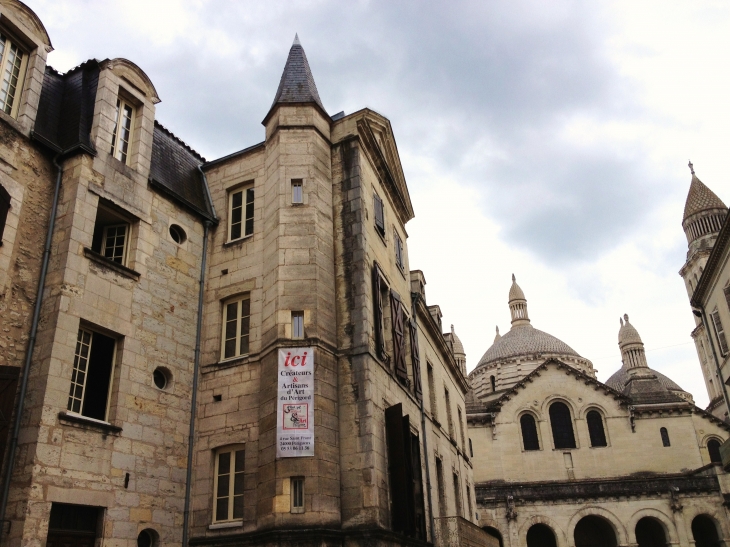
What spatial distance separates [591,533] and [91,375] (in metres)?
36.9

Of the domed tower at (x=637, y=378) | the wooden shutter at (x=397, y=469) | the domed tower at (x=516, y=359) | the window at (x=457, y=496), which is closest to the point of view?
the wooden shutter at (x=397, y=469)

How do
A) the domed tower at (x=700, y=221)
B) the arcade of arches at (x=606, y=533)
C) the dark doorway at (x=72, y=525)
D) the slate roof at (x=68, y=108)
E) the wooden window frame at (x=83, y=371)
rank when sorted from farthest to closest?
the domed tower at (x=700, y=221)
the arcade of arches at (x=606, y=533)
the slate roof at (x=68, y=108)
the wooden window frame at (x=83, y=371)
the dark doorway at (x=72, y=525)

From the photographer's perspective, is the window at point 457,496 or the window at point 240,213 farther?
the window at point 457,496

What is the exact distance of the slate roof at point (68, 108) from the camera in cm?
1234

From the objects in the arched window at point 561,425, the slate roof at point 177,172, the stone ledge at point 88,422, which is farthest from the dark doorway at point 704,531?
the stone ledge at point 88,422

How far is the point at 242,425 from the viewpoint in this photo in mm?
12891

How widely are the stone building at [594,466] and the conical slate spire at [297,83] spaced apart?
94.6 feet

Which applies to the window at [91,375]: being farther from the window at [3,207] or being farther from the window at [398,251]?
the window at [398,251]

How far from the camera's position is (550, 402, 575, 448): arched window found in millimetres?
42250

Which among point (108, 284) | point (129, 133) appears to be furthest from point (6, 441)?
point (129, 133)

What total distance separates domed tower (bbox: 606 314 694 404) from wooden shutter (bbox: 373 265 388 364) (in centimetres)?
3428

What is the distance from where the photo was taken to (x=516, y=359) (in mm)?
59719

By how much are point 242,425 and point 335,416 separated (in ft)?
6.18

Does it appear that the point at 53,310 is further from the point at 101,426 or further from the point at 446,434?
the point at 446,434
